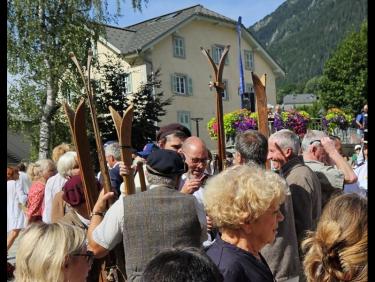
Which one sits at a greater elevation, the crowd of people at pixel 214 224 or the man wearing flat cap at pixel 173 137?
the man wearing flat cap at pixel 173 137

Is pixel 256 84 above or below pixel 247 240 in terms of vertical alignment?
above

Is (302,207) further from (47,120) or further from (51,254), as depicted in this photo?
(47,120)

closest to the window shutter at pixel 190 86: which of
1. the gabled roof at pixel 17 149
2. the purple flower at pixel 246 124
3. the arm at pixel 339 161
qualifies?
the gabled roof at pixel 17 149

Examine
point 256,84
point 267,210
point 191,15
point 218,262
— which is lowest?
point 218,262

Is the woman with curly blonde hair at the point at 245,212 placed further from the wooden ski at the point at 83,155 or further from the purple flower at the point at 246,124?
the purple flower at the point at 246,124

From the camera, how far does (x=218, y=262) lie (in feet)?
7.62

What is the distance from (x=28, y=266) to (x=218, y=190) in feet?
2.93

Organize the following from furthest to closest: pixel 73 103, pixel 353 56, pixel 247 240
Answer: pixel 353 56 → pixel 73 103 → pixel 247 240

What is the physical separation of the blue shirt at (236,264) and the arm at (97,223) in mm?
876

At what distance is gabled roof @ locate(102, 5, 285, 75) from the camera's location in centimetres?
3042

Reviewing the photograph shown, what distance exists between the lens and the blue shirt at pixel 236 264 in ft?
7.47

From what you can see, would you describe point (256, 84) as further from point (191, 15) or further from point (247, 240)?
point (191, 15)

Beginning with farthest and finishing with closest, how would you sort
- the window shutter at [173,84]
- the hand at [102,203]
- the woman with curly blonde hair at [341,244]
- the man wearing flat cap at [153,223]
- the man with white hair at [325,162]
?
the window shutter at [173,84]
the man with white hair at [325,162]
the hand at [102,203]
the man wearing flat cap at [153,223]
the woman with curly blonde hair at [341,244]

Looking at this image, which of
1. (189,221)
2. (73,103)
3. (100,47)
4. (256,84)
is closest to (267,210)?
(189,221)
